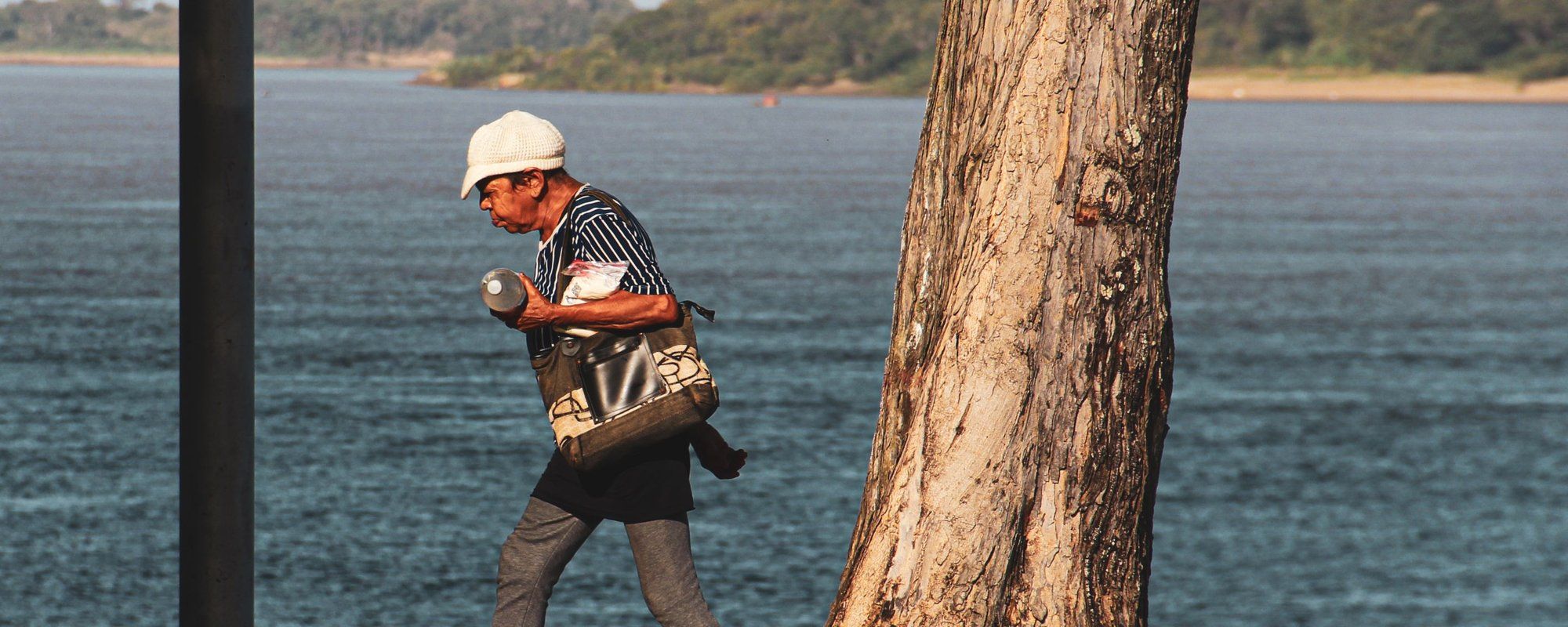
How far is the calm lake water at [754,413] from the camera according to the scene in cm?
1354

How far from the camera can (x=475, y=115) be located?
380 ft

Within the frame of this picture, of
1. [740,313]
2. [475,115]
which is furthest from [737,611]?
[475,115]

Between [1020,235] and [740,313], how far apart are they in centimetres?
2204

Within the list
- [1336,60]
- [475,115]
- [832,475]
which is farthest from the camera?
[1336,60]

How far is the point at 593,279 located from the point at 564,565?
83 cm

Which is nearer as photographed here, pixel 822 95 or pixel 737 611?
pixel 737 611

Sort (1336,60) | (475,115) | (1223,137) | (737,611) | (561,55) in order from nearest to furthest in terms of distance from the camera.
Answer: (737,611)
(1223,137)
(475,115)
(1336,60)
(561,55)

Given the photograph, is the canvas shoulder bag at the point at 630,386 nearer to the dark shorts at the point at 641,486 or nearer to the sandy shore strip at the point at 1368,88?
the dark shorts at the point at 641,486

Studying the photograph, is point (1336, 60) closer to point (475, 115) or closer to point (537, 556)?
point (475, 115)

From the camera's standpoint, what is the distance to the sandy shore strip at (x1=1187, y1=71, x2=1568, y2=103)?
511 feet

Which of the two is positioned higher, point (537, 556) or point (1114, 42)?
point (1114, 42)

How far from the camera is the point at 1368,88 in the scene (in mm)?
159250

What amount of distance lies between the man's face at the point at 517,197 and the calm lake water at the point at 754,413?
8.07m

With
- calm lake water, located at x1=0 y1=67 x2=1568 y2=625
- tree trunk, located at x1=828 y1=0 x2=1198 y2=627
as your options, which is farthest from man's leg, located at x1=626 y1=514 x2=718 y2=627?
calm lake water, located at x1=0 y1=67 x2=1568 y2=625
